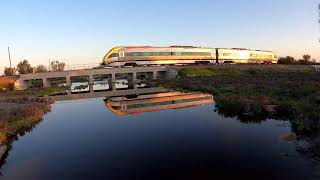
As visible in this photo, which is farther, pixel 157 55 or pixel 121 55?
pixel 157 55

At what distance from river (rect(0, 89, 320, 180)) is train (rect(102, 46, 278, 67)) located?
45.1 metres

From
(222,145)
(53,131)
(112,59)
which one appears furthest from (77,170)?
(112,59)

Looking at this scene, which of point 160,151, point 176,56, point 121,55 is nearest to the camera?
point 160,151

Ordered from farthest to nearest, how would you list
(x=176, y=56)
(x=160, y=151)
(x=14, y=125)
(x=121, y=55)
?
1. (x=176, y=56)
2. (x=121, y=55)
3. (x=14, y=125)
4. (x=160, y=151)

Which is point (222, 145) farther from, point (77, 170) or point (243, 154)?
point (77, 170)

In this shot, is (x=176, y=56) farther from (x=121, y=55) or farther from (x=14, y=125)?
(x=14, y=125)

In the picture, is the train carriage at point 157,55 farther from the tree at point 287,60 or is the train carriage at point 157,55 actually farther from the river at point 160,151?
the tree at point 287,60

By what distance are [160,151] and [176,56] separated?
63.2 metres

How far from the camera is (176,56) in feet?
259

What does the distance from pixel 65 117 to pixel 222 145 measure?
59.3 ft

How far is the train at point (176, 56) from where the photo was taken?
71.2 metres

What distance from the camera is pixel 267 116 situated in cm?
2497

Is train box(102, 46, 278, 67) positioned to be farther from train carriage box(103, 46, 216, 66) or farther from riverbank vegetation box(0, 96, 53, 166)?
riverbank vegetation box(0, 96, 53, 166)

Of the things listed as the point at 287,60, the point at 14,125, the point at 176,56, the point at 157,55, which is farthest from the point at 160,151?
the point at 287,60
